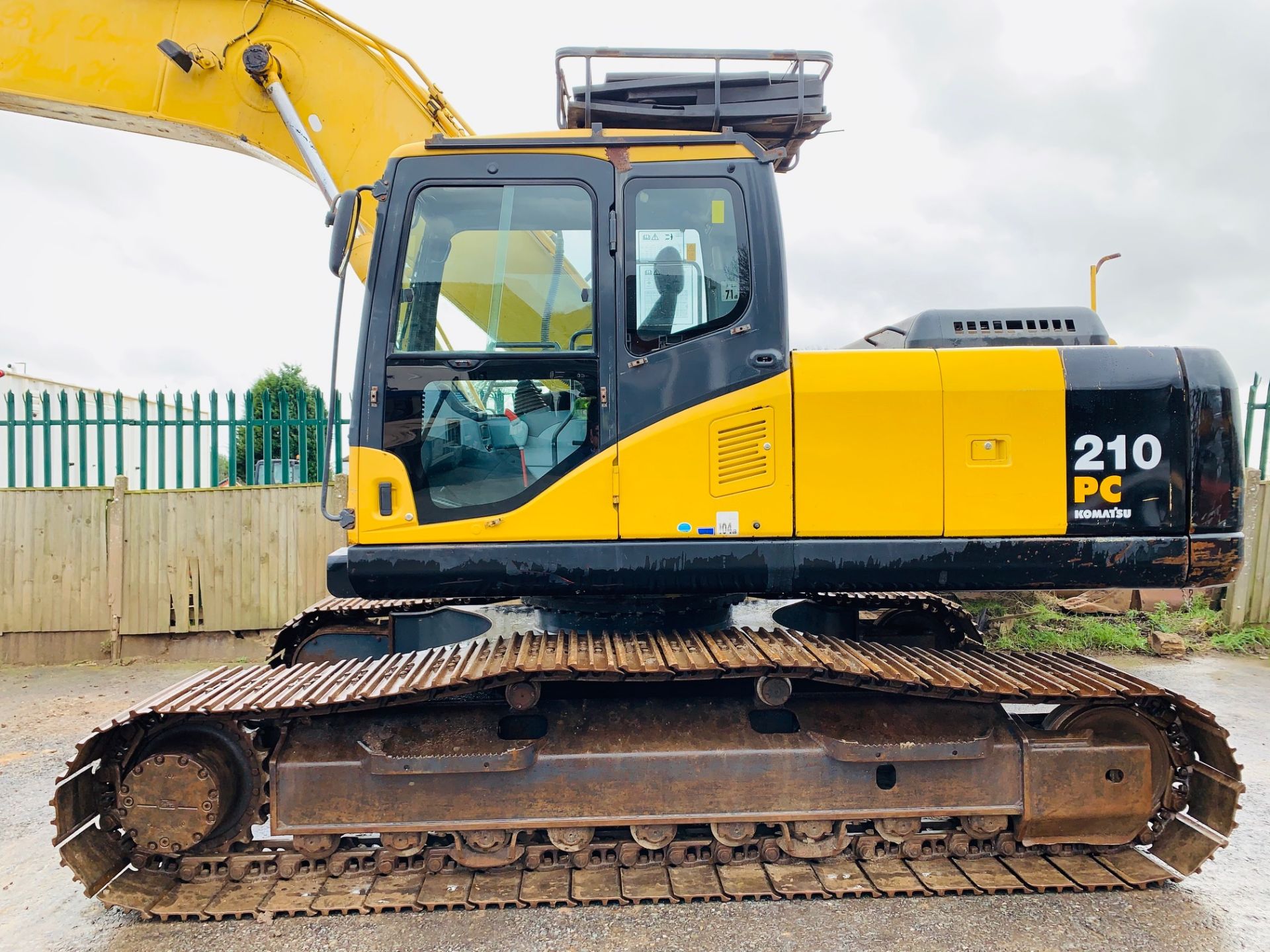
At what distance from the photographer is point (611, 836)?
11.4 feet

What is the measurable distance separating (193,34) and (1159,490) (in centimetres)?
539

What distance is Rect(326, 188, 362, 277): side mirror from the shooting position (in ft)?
10.1

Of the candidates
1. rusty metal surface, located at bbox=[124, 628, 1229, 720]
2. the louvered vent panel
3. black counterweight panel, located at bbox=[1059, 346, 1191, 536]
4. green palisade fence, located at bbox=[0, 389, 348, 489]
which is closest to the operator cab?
the louvered vent panel

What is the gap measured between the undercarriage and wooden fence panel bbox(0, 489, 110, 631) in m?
5.24

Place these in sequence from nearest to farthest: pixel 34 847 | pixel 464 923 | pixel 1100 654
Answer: pixel 464 923, pixel 34 847, pixel 1100 654

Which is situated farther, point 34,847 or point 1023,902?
point 34,847

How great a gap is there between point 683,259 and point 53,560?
7377mm

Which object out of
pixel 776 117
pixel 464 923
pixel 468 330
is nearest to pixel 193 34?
pixel 468 330

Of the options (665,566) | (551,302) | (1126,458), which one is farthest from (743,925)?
(551,302)

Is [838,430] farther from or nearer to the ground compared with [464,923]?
farther from the ground

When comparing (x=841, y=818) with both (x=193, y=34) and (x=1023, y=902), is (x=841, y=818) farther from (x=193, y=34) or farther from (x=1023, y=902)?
(x=193, y=34)

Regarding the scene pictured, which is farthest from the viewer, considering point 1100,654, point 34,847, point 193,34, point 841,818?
point 1100,654

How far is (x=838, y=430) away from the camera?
312 cm

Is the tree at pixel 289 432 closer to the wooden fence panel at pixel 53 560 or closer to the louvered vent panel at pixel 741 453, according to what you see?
the wooden fence panel at pixel 53 560
